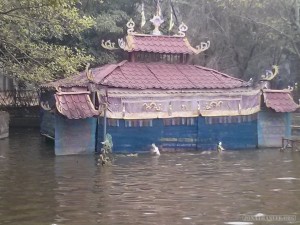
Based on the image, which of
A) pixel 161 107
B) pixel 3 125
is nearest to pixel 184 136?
pixel 161 107

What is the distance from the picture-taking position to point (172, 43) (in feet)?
77.5

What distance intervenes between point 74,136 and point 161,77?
14.2 ft

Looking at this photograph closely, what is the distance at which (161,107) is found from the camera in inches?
840

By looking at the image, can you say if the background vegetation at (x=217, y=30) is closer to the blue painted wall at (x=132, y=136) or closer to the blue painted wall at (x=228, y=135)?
the blue painted wall at (x=132, y=136)

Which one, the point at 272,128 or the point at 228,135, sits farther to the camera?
the point at 272,128

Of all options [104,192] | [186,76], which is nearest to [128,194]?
[104,192]

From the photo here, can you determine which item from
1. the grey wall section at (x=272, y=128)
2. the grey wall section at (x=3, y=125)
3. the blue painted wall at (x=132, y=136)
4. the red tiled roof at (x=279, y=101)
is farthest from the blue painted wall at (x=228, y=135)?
the grey wall section at (x=3, y=125)

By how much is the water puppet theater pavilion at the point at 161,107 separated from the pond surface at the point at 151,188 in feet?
3.34

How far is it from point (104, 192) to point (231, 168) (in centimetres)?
551

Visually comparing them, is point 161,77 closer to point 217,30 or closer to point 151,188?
point 151,188

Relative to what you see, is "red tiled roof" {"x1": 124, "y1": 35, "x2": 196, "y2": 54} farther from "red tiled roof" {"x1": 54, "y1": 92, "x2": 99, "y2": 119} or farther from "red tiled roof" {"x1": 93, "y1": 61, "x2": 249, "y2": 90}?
"red tiled roof" {"x1": 54, "y1": 92, "x2": 99, "y2": 119}

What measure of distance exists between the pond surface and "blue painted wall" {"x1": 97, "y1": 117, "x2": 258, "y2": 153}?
0.80 m

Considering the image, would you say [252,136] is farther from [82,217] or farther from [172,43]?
[82,217]

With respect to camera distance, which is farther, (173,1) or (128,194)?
(173,1)
